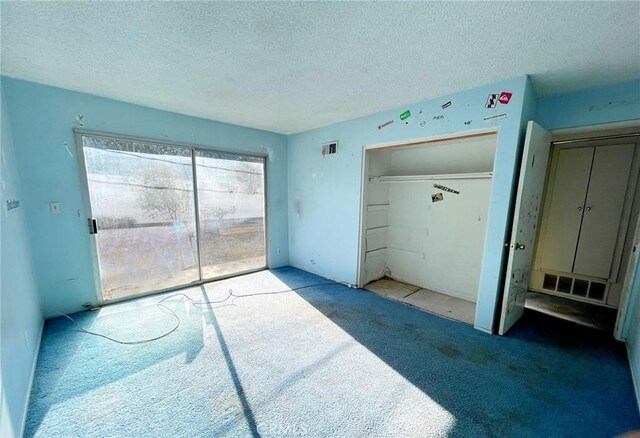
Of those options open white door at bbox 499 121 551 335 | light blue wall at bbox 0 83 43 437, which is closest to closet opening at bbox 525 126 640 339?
open white door at bbox 499 121 551 335

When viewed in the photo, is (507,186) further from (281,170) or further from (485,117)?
(281,170)

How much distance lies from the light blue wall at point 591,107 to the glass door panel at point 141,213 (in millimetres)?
4275

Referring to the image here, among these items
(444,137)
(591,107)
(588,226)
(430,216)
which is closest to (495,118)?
(444,137)

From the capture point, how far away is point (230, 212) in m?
3.85

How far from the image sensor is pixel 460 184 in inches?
126

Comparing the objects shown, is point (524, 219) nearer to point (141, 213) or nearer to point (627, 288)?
point (627, 288)

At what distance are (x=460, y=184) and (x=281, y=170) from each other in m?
2.84

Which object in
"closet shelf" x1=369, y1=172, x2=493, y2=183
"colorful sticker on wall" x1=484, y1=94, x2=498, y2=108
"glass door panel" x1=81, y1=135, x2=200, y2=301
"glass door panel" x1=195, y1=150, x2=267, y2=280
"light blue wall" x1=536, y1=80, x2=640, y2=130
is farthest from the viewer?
"glass door panel" x1=195, y1=150, x2=267, y2=280

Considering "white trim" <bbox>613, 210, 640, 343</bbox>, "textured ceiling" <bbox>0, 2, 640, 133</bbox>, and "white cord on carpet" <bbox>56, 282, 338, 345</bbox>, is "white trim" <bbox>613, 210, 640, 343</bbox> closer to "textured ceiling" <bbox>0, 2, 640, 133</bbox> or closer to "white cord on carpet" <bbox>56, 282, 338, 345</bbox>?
"textured ceiling" <bbox>0, 2, 640, 133</bbox>

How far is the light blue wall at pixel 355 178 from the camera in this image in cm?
224

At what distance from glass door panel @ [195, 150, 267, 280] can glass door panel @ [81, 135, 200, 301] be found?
0.63 feet

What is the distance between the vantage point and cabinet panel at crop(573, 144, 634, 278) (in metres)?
2.89

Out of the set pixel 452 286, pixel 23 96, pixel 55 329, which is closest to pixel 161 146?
pixel 23 96

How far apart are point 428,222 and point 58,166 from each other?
4485 mm
